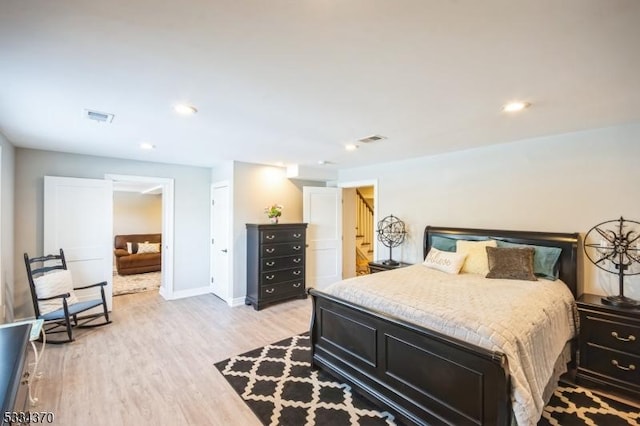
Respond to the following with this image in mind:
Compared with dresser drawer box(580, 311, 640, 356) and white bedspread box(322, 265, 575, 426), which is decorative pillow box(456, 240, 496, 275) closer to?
white bedspread box(322, 265, 575, 426)

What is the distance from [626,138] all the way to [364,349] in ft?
10.5

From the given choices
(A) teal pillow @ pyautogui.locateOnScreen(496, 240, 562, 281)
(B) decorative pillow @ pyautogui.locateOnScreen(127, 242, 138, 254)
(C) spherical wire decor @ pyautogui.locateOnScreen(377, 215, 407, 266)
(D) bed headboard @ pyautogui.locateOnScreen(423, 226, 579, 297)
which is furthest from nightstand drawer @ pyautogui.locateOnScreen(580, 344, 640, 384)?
(B) decorative pillow @ pyautogui.locateOnScreen(127, 242, 138, 254)

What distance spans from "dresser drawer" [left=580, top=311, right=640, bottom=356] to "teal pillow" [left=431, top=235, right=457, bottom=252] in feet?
4.78

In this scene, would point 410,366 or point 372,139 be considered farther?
point 372,139

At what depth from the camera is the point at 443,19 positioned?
1325 mm

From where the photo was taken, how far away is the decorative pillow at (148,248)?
718cm

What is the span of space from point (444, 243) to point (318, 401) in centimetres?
259

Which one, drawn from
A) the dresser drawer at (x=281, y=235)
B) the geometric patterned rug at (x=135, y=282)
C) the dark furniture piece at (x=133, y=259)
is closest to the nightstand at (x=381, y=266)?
Answer: the dresser drawer at (x=281, y=235)

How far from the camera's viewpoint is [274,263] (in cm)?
471

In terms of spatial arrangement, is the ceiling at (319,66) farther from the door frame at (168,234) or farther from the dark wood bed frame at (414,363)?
the door frame at (168,234)

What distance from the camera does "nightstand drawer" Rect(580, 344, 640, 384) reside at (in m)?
2.36

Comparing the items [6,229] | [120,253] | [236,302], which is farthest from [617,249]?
[120,253]

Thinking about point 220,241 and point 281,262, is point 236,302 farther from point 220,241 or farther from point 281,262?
point 220,241

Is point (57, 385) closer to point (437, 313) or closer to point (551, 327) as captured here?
point (437, 313)
